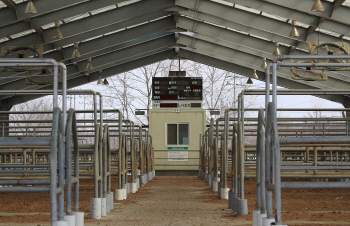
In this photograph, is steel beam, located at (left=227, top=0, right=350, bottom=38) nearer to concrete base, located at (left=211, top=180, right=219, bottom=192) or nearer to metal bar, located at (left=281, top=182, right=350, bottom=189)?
concrete base, located at (left=211, top=180, right=219, bottom=192)

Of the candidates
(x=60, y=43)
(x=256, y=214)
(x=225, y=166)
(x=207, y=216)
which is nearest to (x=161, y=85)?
(x=60, y=43)

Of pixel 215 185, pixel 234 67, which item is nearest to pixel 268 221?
pixel 215 185

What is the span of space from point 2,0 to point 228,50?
1068cm

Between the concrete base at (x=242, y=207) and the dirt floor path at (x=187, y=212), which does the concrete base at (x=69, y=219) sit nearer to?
the dirt floor path at (x=187, y=212)

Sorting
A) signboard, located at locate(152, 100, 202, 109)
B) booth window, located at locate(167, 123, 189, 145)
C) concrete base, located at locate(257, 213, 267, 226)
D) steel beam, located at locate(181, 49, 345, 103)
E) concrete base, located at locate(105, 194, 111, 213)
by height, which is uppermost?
steel beam, located at locate(181, 49, 345, 103)

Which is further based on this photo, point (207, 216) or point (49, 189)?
point (207, 216)

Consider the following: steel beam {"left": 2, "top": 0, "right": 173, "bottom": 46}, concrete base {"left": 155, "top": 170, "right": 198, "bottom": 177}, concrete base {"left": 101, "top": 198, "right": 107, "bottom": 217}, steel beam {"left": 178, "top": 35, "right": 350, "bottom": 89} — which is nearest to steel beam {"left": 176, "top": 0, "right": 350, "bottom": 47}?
steel beam {"left": 2, "top": 0, "right": 173, "bottom": 46}

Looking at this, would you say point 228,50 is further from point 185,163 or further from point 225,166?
point 225,166

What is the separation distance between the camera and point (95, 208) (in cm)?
502

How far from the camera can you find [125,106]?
37.0m

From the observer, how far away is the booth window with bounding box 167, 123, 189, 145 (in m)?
19.7

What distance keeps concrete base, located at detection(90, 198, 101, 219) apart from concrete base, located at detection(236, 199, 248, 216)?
1393 millimetres

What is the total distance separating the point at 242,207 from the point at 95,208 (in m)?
1.46

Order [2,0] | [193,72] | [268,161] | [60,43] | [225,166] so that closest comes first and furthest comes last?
[268,161], [225,166], [2,0], [60,43], [193,72]
